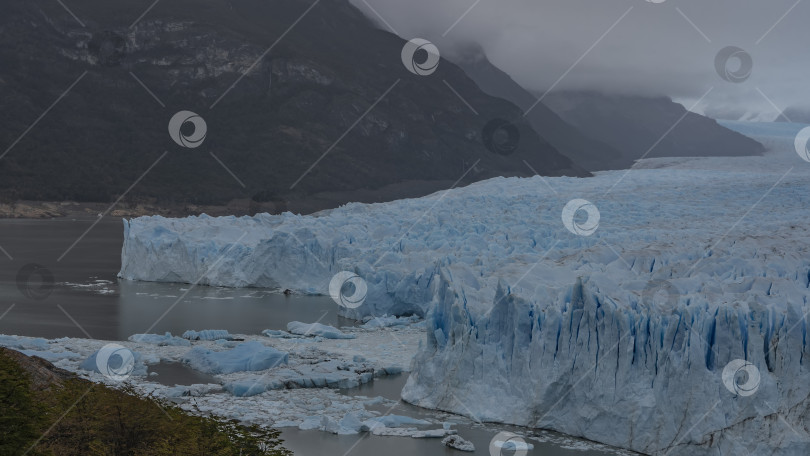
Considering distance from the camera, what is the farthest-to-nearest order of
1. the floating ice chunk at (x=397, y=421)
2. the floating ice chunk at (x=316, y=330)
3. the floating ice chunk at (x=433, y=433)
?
the floating ice chunk at (x=316, y=330) < the floating ice chunk at (x=397, y=421) < the floating ice chunk at (x=433, y=433)

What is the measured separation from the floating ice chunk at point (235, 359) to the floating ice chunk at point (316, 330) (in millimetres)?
3275

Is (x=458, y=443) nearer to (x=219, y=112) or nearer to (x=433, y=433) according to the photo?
(x=433, y=433)

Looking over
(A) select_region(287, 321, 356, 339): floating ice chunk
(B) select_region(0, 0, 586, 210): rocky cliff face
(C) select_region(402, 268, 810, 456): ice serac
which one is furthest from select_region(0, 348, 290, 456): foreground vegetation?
(B) select_region(0, 0, 586, 210): rocky cliff face

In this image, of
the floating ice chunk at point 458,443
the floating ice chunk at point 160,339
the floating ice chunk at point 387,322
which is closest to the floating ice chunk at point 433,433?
the floating ice chunk at point 458,443

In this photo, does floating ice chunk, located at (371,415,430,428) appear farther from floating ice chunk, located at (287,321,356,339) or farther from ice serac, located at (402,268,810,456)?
floating ice chunk, located at (287,321,356,339)

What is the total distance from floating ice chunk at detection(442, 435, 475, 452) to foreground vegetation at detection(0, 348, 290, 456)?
2913 millimetres

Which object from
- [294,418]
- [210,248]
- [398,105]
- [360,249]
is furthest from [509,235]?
[398,105]

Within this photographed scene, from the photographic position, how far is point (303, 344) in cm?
1836

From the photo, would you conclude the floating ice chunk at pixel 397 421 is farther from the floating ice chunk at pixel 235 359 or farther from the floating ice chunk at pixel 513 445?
the floating ice chunk at pixel 235 359

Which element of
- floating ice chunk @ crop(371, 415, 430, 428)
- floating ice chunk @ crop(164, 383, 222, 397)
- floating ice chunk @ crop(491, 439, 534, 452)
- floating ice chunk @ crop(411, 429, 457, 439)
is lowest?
floating ice chunk @ crop(491, 439, 534, 452)

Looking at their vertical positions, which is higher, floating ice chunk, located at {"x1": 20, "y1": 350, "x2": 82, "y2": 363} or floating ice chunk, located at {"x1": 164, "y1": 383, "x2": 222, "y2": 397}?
floating ice chunk, located at {"x1": 20, "y1": 350, "x2": 82, "y2": 363}

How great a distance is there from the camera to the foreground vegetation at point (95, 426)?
7426mm

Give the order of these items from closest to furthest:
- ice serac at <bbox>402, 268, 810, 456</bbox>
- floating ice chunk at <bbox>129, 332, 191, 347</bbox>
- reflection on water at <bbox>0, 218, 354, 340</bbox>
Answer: ice serac at <bbox>402, 268, 810, 456</bbox>, floating ice chunk at <bbox>129, 332, 191, 347</bbox>, reflection on water at <bbox>0, 218, 354, 340</bbox>

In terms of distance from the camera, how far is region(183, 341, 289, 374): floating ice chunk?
15477 millimetres
